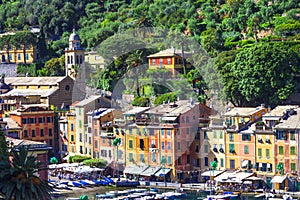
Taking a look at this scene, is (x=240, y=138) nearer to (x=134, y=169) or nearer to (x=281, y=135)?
(x=281, y=135)

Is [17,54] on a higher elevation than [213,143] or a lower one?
higher

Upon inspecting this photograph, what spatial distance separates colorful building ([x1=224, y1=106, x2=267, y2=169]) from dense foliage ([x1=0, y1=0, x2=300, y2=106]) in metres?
5.44

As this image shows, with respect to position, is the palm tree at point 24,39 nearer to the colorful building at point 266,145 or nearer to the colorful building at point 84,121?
the colorful building at point 84,121

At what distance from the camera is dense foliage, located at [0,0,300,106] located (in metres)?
77.4

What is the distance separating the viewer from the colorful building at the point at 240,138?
67.5 metres

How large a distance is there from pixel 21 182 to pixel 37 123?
46.4 m

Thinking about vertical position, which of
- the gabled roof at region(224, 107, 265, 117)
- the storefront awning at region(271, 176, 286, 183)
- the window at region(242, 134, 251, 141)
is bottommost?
the storefront awning at region(271, 176, 286, 183)

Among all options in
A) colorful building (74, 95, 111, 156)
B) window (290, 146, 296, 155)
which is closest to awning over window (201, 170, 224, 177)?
window (290, 146, 296, 155)

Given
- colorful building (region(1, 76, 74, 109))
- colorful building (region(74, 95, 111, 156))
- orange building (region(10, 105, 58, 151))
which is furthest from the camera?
colorful building (region(1, 76, 74, 109))

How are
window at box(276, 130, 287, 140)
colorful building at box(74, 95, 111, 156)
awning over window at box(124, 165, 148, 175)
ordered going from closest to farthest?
window at box(276, 130, 287, 140), awning over window at box(124, 165, 148, 175), colorful building at box(74, 95, 111, 156)

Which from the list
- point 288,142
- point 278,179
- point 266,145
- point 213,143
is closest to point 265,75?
point 213,143

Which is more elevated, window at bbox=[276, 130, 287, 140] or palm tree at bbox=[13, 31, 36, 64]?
palm tree at bbox=[13, 31, 36, 64]

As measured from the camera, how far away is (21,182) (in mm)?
36500

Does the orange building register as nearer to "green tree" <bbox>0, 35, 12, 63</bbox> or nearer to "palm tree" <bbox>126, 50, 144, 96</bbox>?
"palm tree" <bbox>126, 50, 144, 96</bbox>
